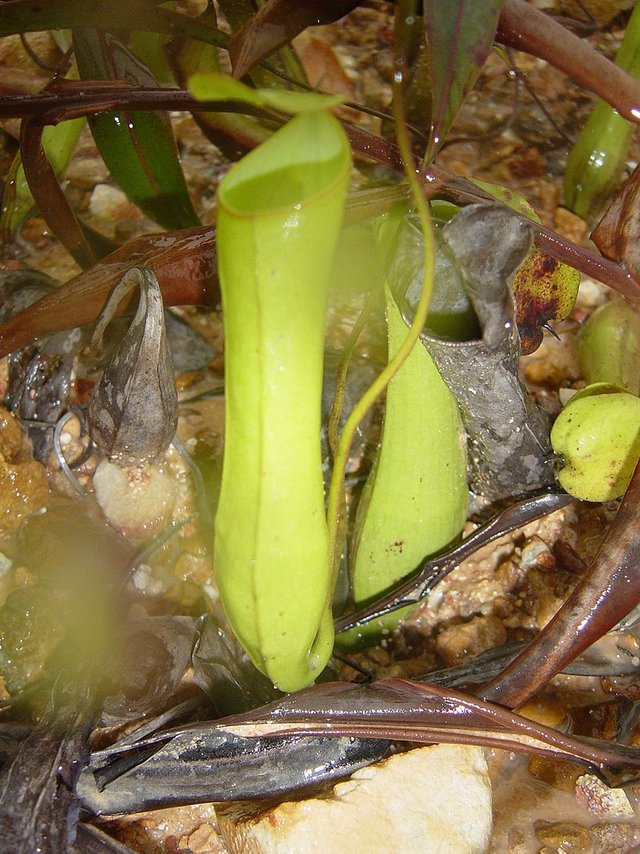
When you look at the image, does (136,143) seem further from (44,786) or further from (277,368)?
(44,786)

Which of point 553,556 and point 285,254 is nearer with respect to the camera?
point 285,254

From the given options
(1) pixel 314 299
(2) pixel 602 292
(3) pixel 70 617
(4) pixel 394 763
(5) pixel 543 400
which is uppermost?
(1) pixel 314 299

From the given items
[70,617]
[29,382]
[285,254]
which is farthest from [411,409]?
[29,382]

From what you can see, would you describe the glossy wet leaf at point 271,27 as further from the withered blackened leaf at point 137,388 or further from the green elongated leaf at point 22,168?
the green elongated leaf at point 22,168

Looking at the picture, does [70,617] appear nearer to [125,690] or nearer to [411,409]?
[125,690]

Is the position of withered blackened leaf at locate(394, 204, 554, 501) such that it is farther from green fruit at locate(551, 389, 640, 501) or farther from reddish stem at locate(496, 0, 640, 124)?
reddish stem at locate(496, 0, 640, 124)
